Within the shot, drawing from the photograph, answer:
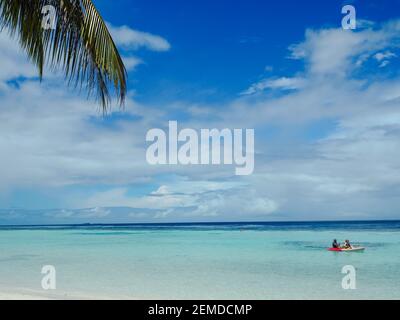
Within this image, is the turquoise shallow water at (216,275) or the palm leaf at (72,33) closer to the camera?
the palm leaf at (72,33)

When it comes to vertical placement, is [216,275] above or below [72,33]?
below

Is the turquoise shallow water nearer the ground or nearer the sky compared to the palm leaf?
nearer the ground

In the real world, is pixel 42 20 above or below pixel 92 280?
above

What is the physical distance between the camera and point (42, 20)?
208 inches

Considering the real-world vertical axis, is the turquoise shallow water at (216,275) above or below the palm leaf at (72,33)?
below

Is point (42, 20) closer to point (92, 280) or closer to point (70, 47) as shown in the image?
point (70, 47)

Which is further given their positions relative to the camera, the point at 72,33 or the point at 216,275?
the point at 216,275

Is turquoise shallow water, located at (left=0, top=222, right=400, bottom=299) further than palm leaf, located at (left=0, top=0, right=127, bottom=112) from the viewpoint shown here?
Yes

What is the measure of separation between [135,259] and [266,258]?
6.50 m

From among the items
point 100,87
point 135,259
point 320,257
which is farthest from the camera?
point 135,259
